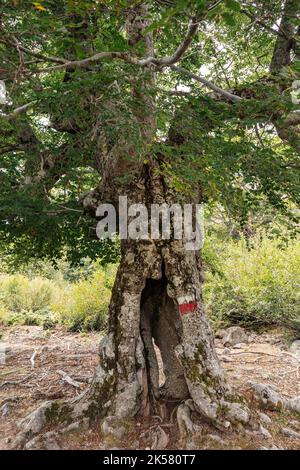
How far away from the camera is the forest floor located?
3.45m

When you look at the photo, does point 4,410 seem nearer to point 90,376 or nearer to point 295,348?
point 90,376

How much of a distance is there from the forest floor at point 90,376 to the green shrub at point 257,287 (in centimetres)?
42

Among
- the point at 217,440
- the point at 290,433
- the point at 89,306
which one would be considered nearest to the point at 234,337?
the point at 290,433

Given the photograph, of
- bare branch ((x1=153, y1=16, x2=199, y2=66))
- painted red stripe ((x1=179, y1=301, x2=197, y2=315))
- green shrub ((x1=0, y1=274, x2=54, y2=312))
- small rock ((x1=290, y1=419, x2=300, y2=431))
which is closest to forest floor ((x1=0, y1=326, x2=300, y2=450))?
small rock ((x1=290, y1=419, x2=300, y2=431))

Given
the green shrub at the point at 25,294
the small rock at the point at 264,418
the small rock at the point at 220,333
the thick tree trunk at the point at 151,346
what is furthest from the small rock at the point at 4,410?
the green shrub at the point at 25,294

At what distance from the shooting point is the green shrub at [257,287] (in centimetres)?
749

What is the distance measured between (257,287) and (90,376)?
12.5ft

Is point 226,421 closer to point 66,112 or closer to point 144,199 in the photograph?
point 144,199

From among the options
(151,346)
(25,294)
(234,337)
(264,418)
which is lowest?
(264,418)

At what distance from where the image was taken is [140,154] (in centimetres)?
307

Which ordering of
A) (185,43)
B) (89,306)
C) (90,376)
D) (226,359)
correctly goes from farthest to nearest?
(89,306)
(226,359)
(90,376)
(185,43)

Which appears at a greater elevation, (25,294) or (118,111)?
(118,111)
